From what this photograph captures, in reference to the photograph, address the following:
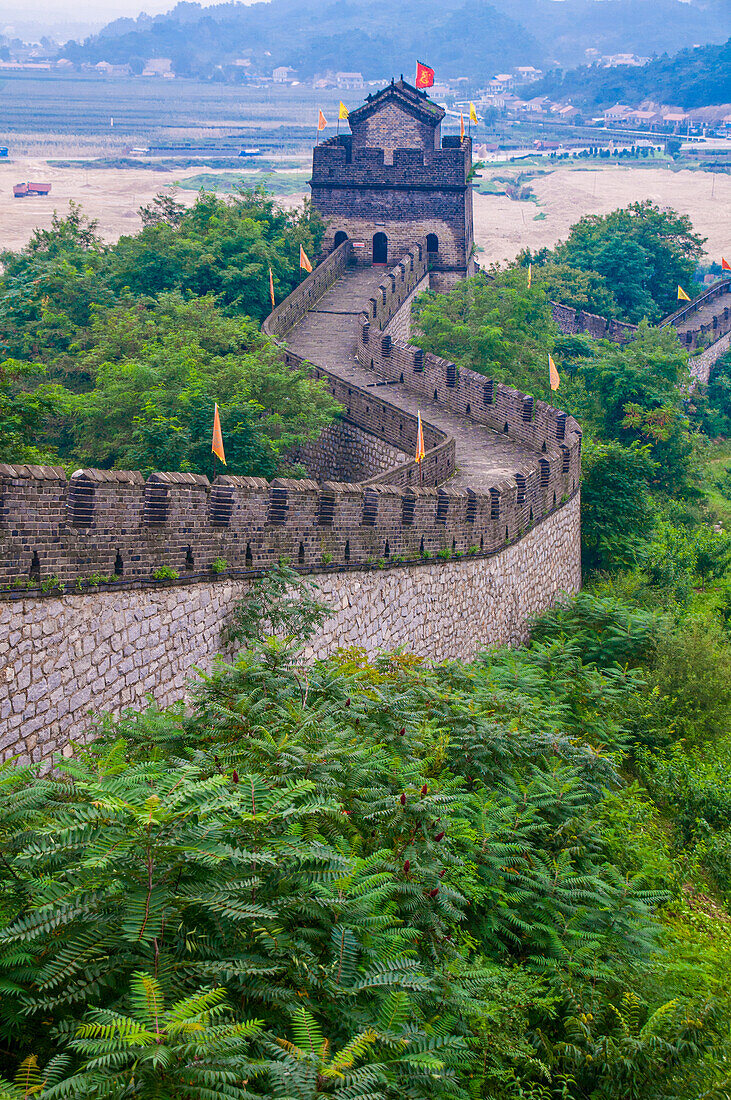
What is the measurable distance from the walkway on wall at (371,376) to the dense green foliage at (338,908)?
26.0ft

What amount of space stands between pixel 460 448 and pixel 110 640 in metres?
11.6

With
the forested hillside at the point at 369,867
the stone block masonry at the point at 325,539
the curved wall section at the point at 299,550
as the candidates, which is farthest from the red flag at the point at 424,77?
the forested hillside at the point at 369,867

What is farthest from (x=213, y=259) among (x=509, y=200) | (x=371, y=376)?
(x=509, y=200)

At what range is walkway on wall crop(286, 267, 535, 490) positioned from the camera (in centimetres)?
1814

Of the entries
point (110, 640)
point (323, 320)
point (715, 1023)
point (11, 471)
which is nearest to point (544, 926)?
point (715, 1023)

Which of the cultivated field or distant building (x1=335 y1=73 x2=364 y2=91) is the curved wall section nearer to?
the cultivated field

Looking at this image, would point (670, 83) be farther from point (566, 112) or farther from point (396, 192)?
point (396, 192)

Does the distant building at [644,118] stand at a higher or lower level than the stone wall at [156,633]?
higher

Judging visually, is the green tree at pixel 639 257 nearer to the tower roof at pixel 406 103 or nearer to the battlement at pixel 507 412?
the tower roof at pixel 406 103

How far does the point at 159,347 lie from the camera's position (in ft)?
64.6

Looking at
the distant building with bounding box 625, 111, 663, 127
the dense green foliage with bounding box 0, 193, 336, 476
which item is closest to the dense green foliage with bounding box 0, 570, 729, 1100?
the dense green foliage with bounding box 0, 193, 336, 476

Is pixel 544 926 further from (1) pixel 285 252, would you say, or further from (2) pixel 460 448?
(1) pixel 285 252

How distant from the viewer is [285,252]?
1244 inches

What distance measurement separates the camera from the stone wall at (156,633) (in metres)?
8.01
